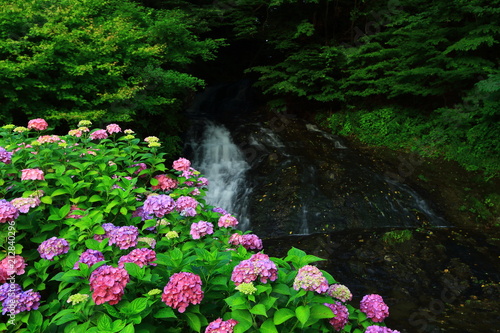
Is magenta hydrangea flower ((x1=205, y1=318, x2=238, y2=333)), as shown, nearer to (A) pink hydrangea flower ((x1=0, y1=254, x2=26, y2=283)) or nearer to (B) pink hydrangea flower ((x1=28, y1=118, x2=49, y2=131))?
(A) pink hydrangea flower ((x1=0, y1=254, x2=26, y2=283))

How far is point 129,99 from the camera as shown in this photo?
7141mm

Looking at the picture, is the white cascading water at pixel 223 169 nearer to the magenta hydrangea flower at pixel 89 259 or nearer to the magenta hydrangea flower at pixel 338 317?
the magenta hydrangea flower at pixel 89 259

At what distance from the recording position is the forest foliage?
6.18m

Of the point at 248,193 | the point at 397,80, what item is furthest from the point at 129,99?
the point at 397,80

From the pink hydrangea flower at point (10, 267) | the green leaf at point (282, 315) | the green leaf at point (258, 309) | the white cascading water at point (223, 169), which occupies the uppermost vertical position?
the green leaf at point (258, 309)

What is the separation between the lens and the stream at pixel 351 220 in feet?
15.8

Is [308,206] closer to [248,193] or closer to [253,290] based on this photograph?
[248,193]

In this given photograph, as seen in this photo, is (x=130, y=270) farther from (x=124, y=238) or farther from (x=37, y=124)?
(x=37, y=124)

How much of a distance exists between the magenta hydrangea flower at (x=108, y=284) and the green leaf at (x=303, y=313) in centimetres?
80

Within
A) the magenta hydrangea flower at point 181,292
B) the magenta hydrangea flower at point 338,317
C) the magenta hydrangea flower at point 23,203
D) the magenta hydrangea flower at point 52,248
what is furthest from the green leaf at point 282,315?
the magenta hydrangea flower at point 23,203

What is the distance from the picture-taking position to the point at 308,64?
38.4ft

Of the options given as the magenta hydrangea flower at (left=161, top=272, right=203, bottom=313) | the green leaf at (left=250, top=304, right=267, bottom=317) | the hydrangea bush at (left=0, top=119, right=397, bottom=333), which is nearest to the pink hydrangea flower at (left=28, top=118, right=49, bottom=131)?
the hydrangea bush at (left=0, top=119, right=397, bottom=333)

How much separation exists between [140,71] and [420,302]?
7.00 m

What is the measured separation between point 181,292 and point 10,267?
1.10m
